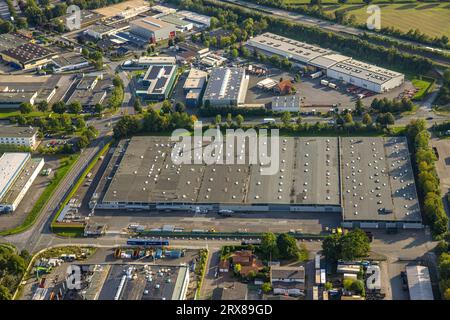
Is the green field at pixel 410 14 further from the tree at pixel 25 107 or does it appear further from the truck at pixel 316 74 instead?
the tree at pixel 25 107

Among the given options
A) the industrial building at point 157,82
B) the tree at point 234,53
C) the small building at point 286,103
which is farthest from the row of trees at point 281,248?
the tree at point 234,53

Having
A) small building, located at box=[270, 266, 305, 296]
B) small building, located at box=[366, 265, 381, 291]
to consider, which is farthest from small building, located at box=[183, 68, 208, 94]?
small building, located at box=[366, 265, 381, 291]

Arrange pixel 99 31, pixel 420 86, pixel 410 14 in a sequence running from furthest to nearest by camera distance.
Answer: pixel 99 31, pixel 410 14, pixel 420 86

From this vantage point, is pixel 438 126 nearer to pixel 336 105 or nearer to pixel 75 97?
pixel 336 105

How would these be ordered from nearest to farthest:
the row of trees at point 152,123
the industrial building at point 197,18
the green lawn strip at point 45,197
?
the green lawn strip at point 45,197, the row of trees at point 152,123, the industrial building at point 197,18

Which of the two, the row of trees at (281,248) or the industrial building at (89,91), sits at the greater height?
the row of trees at (281,248)

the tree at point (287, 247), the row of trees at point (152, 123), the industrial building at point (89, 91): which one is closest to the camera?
the tree at point (287, 247)

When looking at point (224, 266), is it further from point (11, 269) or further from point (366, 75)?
point (366, 75)

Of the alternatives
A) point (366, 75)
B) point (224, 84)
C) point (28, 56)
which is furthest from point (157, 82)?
point (366, 75)
